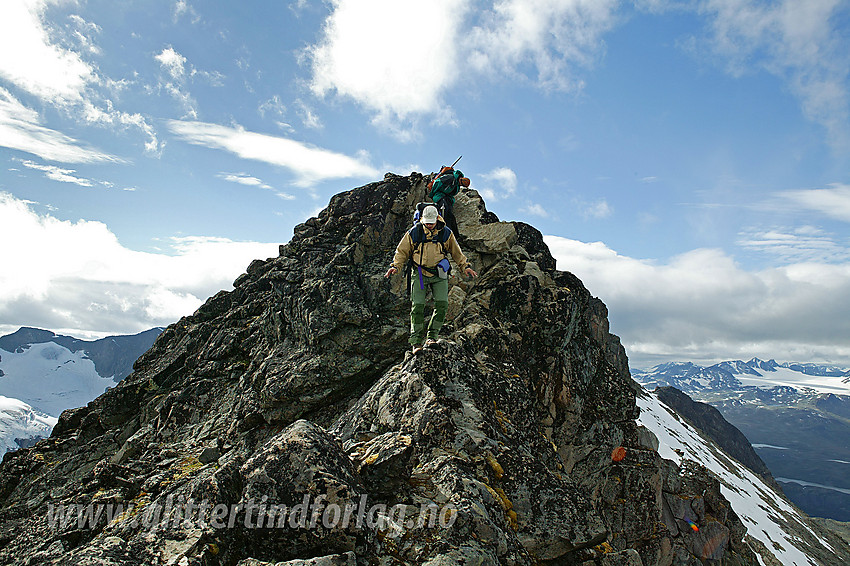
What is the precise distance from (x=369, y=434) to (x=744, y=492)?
516 ft

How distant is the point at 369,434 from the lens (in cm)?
1051

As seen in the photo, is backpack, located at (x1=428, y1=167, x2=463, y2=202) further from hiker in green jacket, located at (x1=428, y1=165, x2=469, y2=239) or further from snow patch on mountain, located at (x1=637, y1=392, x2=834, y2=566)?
snow patch on mountain, located at (x1=637, y1=392, x2=834, y2=566)

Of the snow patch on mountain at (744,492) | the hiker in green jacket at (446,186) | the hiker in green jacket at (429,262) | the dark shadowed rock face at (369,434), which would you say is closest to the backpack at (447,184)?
the hiker in green jacket at (446,186)

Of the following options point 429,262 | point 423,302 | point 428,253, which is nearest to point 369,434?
point 423,302

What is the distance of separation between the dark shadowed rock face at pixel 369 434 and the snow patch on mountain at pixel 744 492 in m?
93.6

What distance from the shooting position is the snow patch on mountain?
100 m

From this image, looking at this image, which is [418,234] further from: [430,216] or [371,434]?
[371,434]

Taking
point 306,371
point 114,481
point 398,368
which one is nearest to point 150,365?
point 306,371

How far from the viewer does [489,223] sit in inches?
942

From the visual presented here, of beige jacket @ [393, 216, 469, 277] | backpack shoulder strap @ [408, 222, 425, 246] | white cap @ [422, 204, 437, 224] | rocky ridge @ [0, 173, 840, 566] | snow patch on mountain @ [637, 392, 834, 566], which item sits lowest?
snow patch on mountain @ [637, 392, 834, 566]

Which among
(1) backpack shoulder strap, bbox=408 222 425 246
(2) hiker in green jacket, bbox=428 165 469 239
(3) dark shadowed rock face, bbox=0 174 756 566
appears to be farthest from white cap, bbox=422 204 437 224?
(2) hiker in green jacket, bbox=428 165 469 239

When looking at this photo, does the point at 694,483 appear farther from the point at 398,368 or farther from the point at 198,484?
the point at 198,484

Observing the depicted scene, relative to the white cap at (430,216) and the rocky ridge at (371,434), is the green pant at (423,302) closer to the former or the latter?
the rocky ridge at (371,434)

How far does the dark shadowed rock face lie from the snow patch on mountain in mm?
93626
